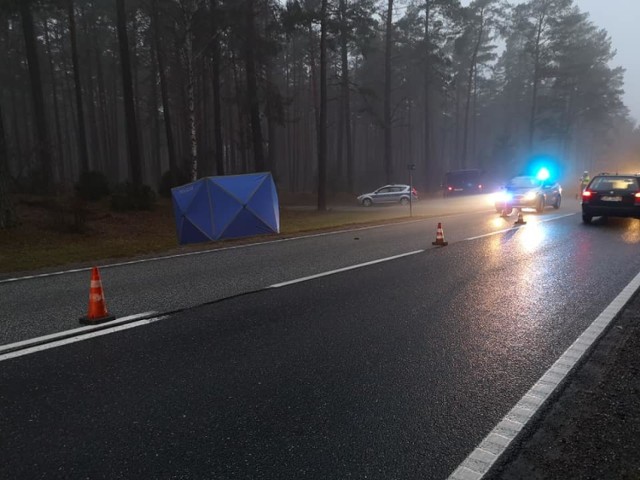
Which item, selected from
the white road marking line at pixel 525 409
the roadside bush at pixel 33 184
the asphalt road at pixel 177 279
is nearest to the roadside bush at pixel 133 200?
the roadside bush at pixel 33 184

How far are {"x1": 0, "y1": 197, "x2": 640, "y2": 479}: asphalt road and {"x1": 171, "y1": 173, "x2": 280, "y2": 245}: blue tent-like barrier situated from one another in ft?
21.6

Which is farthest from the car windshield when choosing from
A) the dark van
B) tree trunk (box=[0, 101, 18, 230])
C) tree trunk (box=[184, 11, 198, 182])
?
the dark van

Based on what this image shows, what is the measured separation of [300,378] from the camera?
3896mm

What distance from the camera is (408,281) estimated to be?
7.50 m

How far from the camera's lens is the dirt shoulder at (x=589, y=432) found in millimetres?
2625

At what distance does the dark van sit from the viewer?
4094cm

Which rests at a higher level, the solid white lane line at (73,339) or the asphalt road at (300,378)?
the solid white lane line at (73,339)

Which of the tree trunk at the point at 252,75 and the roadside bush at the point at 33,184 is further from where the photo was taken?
the tree trunk at the point at 252,75

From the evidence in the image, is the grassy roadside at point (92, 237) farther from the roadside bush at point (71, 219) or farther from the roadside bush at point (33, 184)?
the roadside bush at point (33, 184)

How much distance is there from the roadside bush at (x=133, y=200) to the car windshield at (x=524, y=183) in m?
16.3

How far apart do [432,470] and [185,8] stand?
24.5 meters

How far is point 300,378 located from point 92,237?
13.3 meters

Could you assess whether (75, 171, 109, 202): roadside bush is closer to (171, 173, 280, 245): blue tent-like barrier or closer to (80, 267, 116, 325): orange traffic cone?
(171, 173, 280, 245): blue tent-like barrier

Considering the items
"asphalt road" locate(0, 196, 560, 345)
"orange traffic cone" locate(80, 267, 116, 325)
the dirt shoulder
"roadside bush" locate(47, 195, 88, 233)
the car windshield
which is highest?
the car windshield
